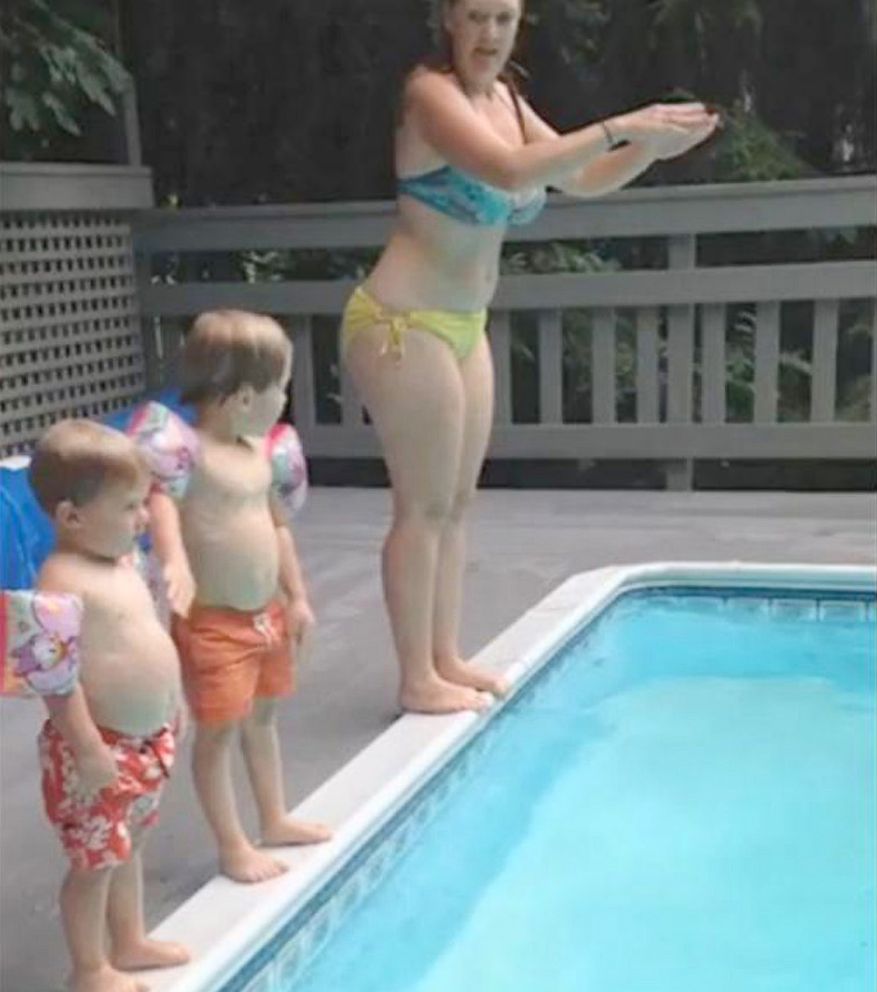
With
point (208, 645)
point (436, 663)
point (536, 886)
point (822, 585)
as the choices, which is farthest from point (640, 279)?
point (208, 645)

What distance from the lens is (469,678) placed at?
3.17m

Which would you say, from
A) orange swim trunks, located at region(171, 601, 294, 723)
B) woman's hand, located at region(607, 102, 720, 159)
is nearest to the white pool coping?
orange swim trunks, located at region(171, 601, 294, 723)

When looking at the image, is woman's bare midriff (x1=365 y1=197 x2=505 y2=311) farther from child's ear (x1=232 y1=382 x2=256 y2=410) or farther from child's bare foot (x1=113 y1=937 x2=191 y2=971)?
child's bare foot (x1=113 y1=937 x2=191 y2=971)

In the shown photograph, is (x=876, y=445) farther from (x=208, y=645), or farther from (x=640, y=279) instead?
(x=208, y=645)

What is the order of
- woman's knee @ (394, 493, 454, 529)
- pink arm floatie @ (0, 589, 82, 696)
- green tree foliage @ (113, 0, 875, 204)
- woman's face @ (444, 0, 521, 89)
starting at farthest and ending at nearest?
green tree foliage @ (113, 0, 875, 204), woman's knee @ (394, 493, 454, 529), woman's face @ (444, 0, 521, 89), pink arm floatie @ (0, 589, 82, 696)

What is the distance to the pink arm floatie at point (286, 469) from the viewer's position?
2.24 meters

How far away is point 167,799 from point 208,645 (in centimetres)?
67

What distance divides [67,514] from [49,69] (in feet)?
13.8

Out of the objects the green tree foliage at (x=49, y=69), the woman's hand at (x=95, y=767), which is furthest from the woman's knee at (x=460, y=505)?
the green tree foliage at (x=49, y=69)

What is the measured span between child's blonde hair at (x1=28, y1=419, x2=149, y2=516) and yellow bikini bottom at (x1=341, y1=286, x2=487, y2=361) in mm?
1101

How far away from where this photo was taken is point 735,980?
237cm

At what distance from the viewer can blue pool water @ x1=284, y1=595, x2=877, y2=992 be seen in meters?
2.39

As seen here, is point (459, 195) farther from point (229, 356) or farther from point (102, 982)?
point (102, 982)

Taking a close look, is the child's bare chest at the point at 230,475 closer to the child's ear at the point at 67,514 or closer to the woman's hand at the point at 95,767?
the child's ear at the point at 67,514
